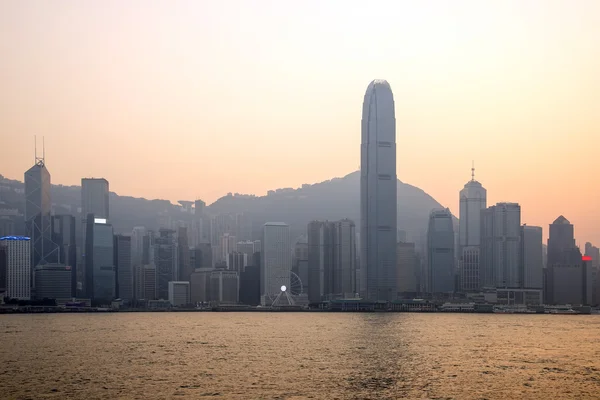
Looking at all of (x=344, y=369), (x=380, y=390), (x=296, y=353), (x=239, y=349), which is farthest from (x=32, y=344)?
(x=380, y=390)

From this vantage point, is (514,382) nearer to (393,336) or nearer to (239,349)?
(239,349)

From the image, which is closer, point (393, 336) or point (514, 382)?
point (514, 382)

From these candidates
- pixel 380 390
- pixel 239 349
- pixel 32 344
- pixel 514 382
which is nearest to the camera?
pixel 380 390

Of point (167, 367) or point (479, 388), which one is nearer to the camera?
point (479, 388)

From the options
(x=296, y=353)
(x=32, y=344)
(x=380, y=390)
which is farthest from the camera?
(x=32, y=344)

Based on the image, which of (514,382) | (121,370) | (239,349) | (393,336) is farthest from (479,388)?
(393,336)

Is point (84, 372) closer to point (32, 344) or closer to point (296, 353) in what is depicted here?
point (296, 353)

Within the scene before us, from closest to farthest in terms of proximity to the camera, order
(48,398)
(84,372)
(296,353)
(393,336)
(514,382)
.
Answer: (48,398), (514,382), (84,372), (296,353), (393,336)

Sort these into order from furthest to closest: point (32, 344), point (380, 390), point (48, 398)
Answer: point (32, 344), point (380, 390), point (48, 398)
